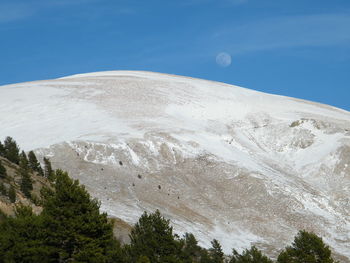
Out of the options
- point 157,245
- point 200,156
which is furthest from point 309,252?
point 200,156

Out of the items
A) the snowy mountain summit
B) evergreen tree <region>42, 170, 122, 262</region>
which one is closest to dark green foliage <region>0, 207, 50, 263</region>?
evergreen tree <region>42, 170, 122, 262</region>

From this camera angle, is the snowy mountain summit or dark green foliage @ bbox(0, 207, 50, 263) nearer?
dark green foliage @ bbox(0, 207, 50, 263)

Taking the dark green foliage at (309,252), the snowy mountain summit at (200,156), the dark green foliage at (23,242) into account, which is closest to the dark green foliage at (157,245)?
the dark green foliage at (23,242)

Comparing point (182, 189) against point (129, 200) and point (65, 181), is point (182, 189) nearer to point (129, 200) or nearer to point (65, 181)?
point (129, 200)

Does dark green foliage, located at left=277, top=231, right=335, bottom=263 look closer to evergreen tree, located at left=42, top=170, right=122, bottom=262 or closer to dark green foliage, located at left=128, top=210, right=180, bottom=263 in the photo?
dark green foliage, located at left=128, top=210, right=180, bottom=263

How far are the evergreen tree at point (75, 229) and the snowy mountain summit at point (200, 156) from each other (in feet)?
56.6

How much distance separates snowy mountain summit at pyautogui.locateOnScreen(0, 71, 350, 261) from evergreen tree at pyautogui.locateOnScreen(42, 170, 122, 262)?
1725 cm

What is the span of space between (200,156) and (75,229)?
116ft

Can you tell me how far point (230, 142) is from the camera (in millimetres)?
59438

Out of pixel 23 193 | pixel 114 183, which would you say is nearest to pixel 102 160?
pixel 114 183

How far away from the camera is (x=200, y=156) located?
52.3m

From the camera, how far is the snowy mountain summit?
41.2m

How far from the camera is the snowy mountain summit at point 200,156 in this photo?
4122cm

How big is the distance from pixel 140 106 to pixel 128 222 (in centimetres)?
3684
